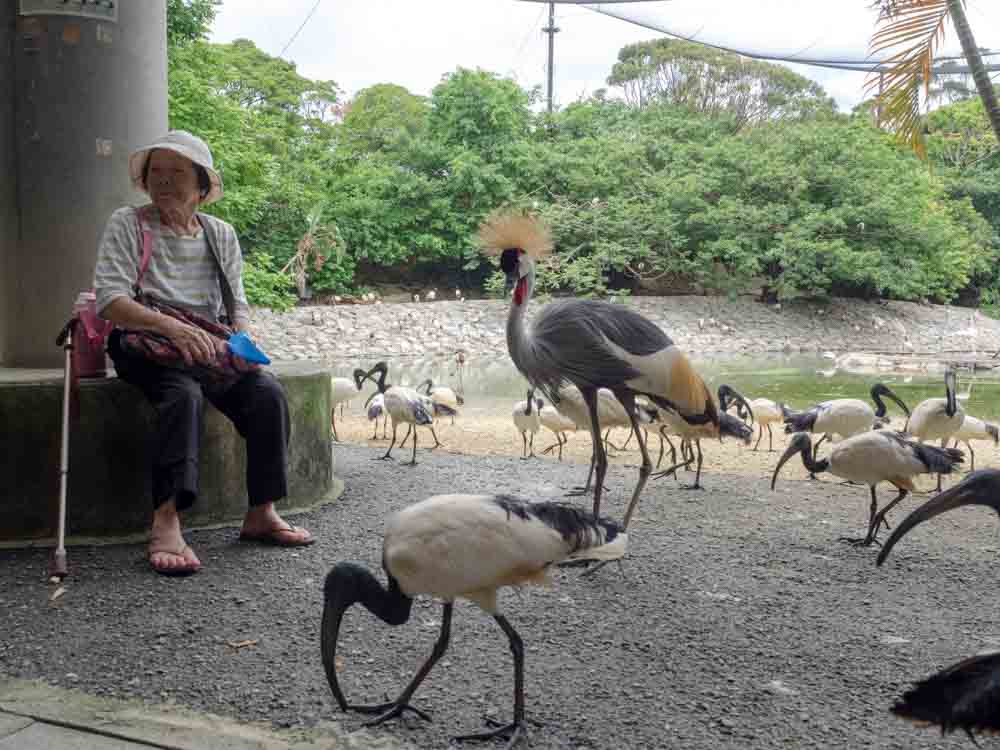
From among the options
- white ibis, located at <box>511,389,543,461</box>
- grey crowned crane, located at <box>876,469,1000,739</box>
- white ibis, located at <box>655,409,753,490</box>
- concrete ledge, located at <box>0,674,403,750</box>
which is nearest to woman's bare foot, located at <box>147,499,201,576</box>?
concrete ledge, located at <box>0,674,403,750</box>

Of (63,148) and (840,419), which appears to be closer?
(63,148)

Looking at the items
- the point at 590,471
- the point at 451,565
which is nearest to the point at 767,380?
the point at 590,471

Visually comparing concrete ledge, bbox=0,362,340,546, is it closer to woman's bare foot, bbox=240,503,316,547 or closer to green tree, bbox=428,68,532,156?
woman's bare foot, bbox=240,503,316,547

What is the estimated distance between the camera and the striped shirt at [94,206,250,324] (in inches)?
152

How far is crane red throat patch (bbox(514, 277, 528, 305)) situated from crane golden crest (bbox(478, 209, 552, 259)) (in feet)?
0.56

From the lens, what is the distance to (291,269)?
2681 cm

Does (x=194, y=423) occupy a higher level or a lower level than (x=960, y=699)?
higher

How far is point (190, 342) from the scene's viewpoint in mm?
3818

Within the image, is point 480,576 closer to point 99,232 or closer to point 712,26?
point 99,232

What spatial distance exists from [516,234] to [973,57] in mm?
2391

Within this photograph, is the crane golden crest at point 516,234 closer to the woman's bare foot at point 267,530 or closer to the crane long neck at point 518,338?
the crane long neck at point 518,338

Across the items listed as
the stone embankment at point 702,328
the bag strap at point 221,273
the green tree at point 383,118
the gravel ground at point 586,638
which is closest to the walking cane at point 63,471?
the gravel ground at point 586,638

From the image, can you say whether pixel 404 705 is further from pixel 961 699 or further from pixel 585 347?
pixel 585 347

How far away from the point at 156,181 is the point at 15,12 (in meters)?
1.33
